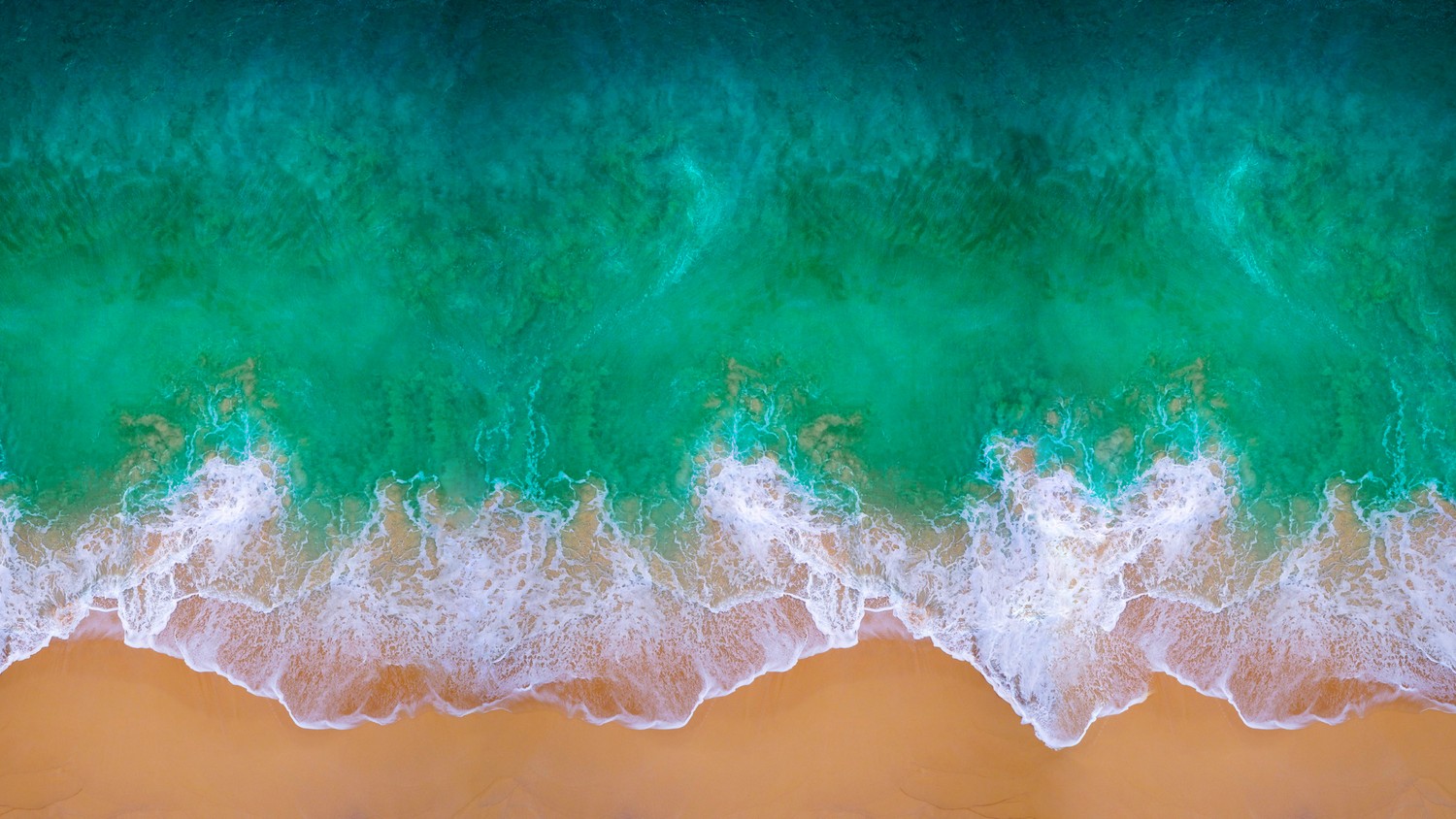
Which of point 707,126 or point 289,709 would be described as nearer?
point 289,709

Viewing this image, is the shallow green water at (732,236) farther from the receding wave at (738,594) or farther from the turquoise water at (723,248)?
the receding wave at (738,594)

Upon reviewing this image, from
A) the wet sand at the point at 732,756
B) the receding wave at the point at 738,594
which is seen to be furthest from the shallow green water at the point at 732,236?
the wet sand at the point at 732,756

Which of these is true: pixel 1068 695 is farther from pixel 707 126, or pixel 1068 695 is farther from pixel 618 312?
pixel 707 126

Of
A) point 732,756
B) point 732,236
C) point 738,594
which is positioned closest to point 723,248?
point 732,236

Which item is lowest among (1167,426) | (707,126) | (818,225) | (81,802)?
(81,802)

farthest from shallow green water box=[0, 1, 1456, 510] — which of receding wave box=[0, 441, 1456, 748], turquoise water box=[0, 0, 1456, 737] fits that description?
receding wave box=[0, 441, 1456, 748]

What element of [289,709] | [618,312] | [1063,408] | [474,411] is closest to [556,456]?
[474,411]

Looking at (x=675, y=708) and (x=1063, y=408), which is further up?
(x=1063, y=408)
